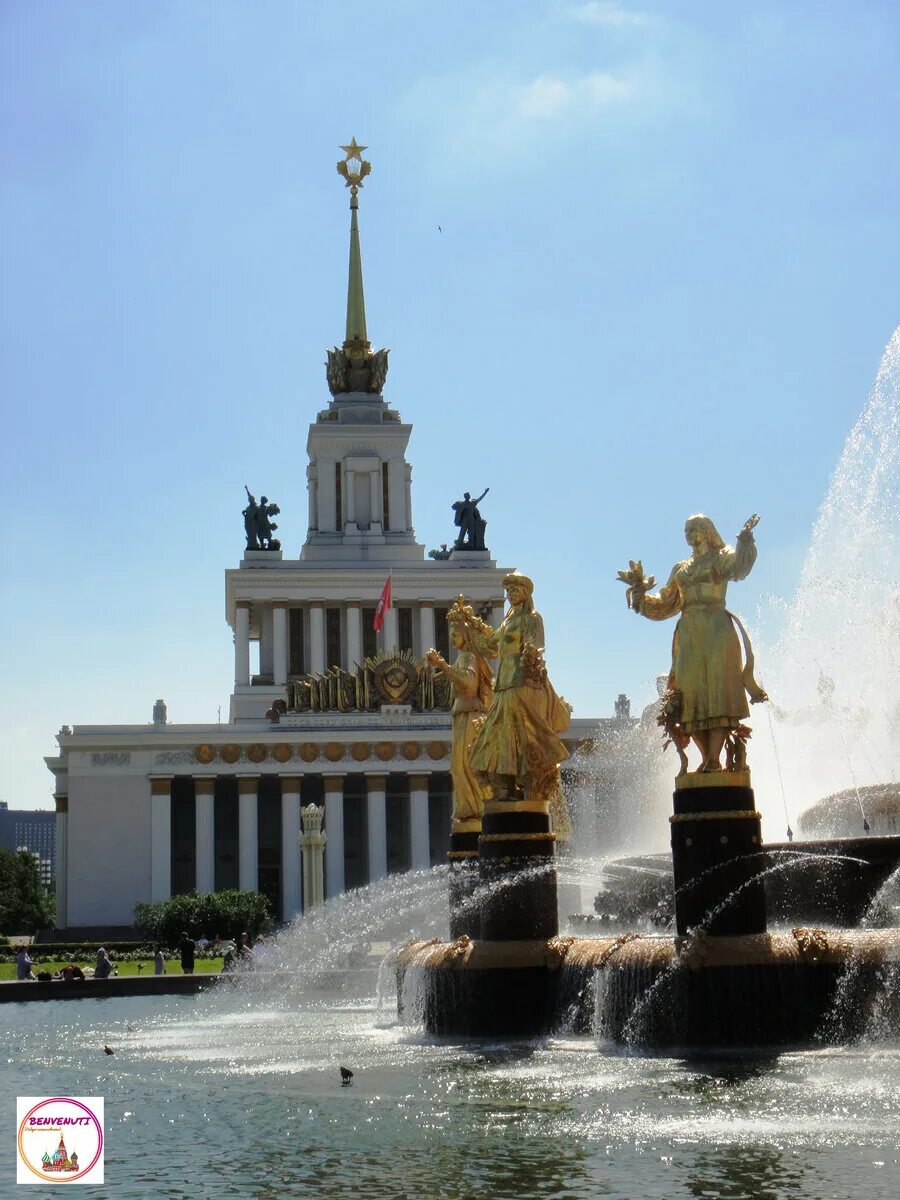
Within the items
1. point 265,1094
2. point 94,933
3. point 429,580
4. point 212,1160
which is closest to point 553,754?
point 265,1094

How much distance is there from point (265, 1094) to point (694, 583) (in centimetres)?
559

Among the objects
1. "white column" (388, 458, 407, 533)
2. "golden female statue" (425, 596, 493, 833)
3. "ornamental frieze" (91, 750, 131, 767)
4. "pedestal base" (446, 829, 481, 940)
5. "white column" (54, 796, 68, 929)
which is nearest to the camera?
"pedestal base" (446, 829, 481, 940)

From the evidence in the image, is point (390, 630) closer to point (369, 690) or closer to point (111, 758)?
point (369, 690)

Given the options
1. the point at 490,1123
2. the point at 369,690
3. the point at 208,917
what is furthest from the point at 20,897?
the point at 490,1123

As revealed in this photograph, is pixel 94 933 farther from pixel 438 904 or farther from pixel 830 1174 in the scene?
pixel 830 1174

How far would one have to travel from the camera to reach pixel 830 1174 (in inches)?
349

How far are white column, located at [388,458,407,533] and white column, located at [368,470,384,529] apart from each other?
2.39ft

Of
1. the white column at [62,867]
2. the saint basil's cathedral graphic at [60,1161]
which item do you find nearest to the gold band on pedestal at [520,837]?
the saint basil's cathedral graphic at [60,1161]

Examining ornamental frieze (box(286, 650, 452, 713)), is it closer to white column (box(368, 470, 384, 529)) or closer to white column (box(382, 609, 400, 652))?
white column (box(382, 609, 400, 652))

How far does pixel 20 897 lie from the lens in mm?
89875

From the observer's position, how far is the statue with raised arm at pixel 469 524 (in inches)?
3142

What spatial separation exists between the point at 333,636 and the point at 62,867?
17588mm

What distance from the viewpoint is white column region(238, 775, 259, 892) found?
65.3 m

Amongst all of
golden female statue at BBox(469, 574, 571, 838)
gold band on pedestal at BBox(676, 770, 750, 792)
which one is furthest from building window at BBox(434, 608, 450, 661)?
gold band on pedestal at BBox(676, 770, 750, 792)
